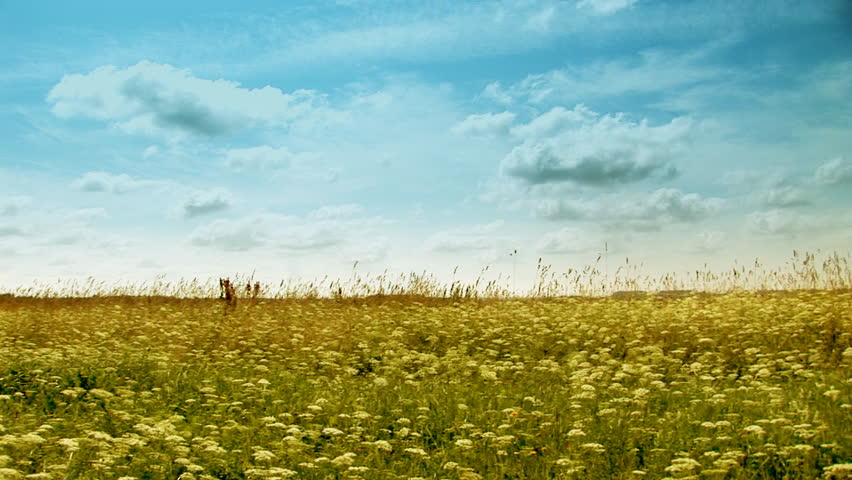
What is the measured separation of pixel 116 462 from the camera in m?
4.89

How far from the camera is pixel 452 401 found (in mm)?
6422

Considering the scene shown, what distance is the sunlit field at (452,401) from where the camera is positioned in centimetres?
475

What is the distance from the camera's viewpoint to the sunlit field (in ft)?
15.6

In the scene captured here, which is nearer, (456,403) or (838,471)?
(838,471)

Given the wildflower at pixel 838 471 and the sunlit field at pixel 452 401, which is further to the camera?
the sunlit field at pixel 452 401

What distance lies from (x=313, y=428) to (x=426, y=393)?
4.21 feet

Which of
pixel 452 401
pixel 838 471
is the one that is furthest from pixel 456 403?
pixel 838 471

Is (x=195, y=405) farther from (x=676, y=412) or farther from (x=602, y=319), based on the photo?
(x=602, y=319)

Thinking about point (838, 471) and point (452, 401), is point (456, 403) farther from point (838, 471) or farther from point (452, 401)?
point (838, 471)

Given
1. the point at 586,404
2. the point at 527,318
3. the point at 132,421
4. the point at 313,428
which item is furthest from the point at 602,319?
the point at 132,421

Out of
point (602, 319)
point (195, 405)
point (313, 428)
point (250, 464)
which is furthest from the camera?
point (602, 319)

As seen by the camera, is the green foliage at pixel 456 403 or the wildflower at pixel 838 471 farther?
the green foliage at pixel 456 403

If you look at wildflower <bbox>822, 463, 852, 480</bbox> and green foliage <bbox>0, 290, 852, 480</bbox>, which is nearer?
wildflower <bbox>822, 463, 852, 480</bbox>

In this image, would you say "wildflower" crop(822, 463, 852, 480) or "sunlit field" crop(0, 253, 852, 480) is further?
"sunlit field" crop(0, 253, 852, 480)
